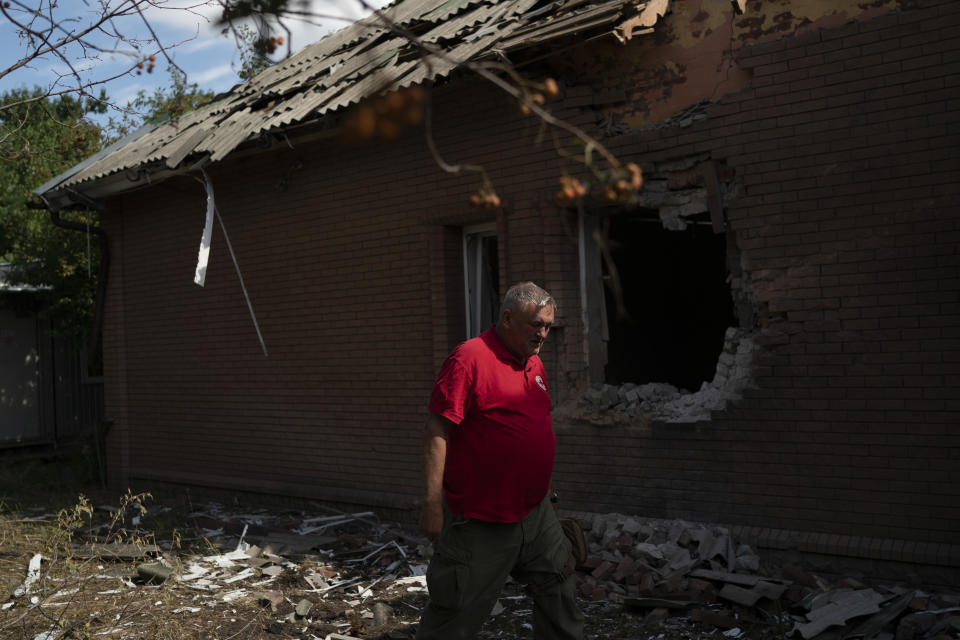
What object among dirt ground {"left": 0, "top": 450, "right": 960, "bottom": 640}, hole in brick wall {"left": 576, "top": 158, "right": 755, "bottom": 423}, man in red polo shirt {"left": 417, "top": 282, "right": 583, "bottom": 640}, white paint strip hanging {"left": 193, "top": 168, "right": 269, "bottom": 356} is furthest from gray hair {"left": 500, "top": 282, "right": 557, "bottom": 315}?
white paint strip hanging {"left": 193, "top": 168, "right": 269, "bottom": 356}

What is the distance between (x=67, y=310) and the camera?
14.3m

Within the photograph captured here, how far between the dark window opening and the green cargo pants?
429cm

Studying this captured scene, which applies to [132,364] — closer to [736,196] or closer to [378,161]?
[378,161]

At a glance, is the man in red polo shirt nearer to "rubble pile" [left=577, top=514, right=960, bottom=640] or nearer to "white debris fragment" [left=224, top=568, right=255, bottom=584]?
"rubble pile" [left=577, top=514, right=960, bottom=640]

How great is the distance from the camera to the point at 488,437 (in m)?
4.04

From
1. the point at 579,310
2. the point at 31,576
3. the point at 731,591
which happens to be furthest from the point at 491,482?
the point at 31,576

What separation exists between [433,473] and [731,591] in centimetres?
262

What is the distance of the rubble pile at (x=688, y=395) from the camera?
6379mm

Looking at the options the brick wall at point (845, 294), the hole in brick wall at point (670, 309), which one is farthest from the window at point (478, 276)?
the brick wall at point (845, 294)

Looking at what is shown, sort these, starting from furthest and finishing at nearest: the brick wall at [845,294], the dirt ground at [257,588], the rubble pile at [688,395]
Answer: the rubble pile at [688,395]
the brick wall at [845,294]
the dirt ground at [257,588]

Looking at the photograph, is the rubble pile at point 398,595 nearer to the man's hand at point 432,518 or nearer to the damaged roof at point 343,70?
the man's hand at point 432,518

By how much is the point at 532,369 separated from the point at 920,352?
2.85 m

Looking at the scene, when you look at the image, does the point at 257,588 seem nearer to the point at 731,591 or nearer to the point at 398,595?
the point at 398,595

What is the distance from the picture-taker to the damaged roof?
21.9 ft
